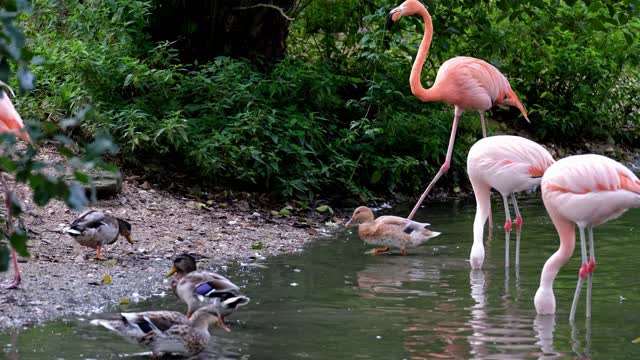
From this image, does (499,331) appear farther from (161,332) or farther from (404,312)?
(161,332)

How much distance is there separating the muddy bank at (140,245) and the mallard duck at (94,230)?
156 mm

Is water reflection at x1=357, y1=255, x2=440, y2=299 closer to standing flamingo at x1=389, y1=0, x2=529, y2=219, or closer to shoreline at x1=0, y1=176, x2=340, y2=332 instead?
shoreline at x1=0, y1=176, x2=340, y2=332

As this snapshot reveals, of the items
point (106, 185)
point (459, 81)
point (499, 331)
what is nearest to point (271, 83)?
point (459, 81)

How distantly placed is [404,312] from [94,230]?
2482 mm

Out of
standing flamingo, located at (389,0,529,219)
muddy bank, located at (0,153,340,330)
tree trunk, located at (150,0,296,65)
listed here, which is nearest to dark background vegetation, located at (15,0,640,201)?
tree trunk, located at (150,0,296,65)

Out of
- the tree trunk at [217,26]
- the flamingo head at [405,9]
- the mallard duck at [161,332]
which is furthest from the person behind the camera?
the tree trunk at [217,26]

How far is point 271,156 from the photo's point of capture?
966 centimetres

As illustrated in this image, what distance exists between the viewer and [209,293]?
562 cm

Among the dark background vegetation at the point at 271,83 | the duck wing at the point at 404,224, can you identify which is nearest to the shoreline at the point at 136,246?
the dark background vegetation at the point at 271,83

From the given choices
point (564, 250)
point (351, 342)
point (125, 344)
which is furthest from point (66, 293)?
point (564, 250)

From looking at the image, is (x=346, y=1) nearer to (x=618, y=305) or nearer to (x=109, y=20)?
(x=109, y=20)

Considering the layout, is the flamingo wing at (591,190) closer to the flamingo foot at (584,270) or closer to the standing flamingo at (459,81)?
the flamingo foot at (584,270)

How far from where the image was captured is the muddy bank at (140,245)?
611cm

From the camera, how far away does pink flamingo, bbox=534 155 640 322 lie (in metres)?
5.71
